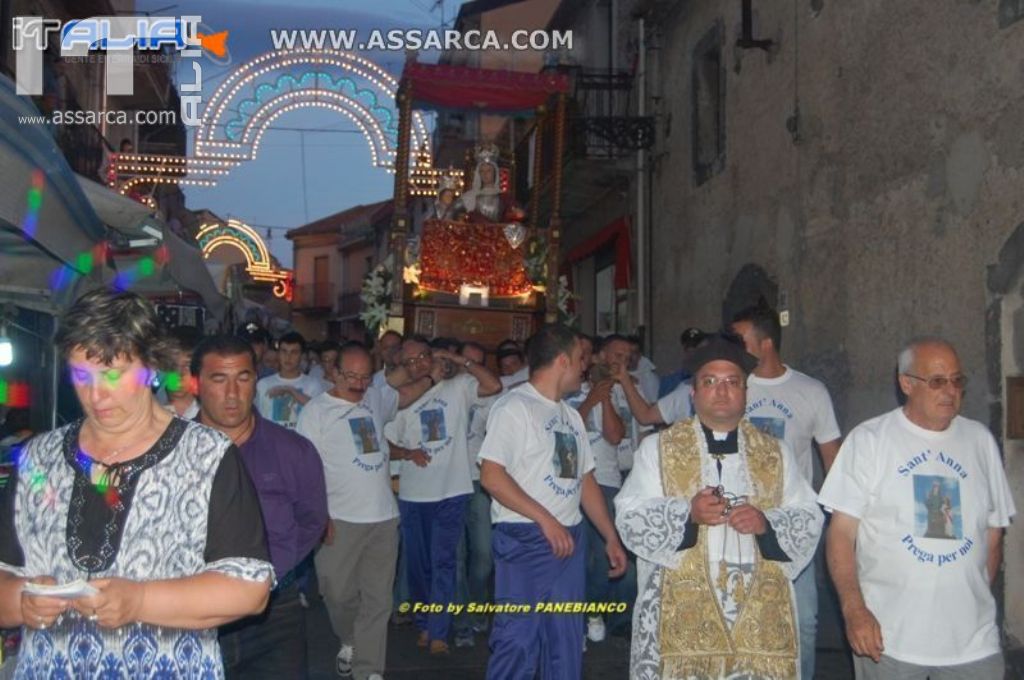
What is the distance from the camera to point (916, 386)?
435 cm

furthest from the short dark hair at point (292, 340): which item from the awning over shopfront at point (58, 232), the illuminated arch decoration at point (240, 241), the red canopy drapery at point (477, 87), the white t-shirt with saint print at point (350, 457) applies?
the illuminated arch decoration at point (240, 241)

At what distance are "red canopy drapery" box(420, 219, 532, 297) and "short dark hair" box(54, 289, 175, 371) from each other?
36.3 ft

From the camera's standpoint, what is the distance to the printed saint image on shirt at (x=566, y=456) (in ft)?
18.6

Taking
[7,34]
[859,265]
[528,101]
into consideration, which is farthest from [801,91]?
[7,34]

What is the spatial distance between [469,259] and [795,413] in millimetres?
8662

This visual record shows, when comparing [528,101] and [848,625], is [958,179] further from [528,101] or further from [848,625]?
[528,101]

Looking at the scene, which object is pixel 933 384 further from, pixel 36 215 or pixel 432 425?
pixel 432 425

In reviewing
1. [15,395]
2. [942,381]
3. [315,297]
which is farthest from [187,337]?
[315,297]

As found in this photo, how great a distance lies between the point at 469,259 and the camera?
14.4 m

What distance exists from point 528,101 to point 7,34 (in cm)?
729

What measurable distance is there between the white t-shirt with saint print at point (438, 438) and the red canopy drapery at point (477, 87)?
279 inches

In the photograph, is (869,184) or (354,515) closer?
(354,515)

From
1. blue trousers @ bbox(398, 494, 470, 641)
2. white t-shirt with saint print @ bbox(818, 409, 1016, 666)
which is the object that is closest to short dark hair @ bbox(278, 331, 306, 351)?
blue trousers @ bbox(398, 494, 470, 641)

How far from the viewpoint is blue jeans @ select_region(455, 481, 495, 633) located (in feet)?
25.8
